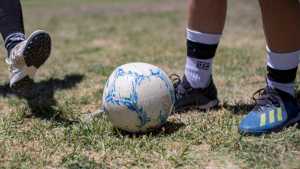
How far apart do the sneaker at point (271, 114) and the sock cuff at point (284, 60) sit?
15 cm

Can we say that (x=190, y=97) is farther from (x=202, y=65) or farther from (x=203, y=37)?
(x=203, y=37)

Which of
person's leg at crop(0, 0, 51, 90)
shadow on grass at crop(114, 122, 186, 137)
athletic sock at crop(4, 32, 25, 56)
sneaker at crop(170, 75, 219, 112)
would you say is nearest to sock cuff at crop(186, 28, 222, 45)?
sneaker at crop(170, 75, 219, 112)

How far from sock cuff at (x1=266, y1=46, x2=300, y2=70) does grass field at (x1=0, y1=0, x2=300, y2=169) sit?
15.6 inches

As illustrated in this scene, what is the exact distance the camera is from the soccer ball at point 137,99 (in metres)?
3.39

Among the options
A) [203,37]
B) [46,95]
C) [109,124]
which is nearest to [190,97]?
[203,37]

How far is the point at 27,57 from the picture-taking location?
145 inches

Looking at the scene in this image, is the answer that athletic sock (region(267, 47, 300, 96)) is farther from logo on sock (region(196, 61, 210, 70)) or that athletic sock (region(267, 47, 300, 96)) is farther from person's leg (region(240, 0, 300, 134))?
logo on sock (region(196, 61, 210, 70))

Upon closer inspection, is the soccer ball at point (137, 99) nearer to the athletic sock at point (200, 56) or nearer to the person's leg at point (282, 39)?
the athletic sock at point (200, 56)

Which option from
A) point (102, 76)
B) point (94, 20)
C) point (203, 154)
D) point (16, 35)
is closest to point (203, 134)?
point (203, 154)

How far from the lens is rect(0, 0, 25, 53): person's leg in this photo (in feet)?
13.0

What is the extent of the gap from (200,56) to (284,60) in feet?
2.14

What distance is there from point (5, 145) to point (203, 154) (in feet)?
3.73

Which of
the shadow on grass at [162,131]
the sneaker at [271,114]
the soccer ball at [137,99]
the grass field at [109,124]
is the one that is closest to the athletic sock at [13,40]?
the grass field at [109,124]

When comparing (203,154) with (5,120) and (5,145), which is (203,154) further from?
(5,120)
